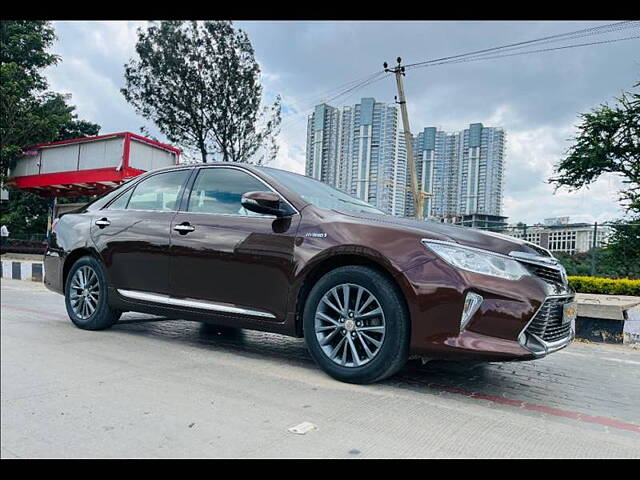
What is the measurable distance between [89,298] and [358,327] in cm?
286

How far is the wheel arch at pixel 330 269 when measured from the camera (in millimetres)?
3291

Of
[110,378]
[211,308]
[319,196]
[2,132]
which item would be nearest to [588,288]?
[319,196]

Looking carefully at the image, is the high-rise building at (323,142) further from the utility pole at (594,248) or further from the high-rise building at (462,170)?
the utility pole at (594,248)

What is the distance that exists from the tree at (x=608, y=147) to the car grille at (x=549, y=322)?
49.1ft

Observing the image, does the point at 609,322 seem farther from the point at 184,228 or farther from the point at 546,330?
the point at 184,228

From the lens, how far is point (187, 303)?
4125 mm

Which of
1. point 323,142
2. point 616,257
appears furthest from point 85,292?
point 323,142

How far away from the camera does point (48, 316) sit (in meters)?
5.59

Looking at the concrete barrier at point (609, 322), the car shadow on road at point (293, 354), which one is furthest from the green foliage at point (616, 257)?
the car shadow on road at point (293, 354)

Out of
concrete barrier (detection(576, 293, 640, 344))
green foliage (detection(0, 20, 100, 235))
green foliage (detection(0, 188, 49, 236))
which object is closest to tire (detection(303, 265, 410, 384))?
concrete barrier (detection(576, 293, 640, 344))

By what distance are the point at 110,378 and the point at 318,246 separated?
156 cm

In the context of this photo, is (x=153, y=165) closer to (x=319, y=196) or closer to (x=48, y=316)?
(x=48, y=316)

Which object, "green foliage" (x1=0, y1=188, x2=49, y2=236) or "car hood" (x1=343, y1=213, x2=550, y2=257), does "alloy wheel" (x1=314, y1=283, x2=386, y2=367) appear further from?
"green foliage" (x1=0, y1=188, x2=49, y2=236)

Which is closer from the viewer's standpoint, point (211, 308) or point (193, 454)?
point (193, 454)
